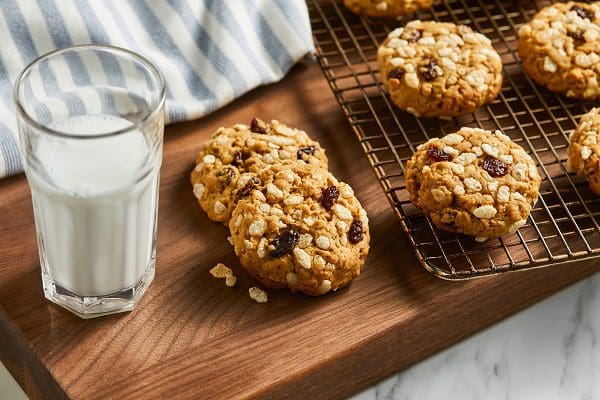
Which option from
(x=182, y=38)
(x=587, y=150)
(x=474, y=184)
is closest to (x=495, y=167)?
(x=474, y=184)

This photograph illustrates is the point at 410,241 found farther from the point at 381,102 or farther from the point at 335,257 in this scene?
the point at 381,102

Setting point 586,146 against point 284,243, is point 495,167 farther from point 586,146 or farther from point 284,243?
point 284,243

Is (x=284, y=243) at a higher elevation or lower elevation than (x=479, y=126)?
higher

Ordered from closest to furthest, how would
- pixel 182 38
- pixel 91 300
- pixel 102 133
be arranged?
1. pixel 102 133
2. pixel 91 300
3. pixel 182 38

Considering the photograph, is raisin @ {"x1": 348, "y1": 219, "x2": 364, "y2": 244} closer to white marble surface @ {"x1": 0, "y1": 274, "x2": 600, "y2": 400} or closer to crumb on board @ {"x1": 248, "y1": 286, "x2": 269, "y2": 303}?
crumb on board @ {"x1": 248, "y1": 286, "x2": 269, "y2": 303}

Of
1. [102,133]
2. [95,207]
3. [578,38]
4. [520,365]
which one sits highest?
[102,133]

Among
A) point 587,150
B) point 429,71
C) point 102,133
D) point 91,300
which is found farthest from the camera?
point 429,71

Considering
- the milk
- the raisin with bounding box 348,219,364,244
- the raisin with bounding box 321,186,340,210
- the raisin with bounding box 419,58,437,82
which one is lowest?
the raisin with bounding box 348,219,364,244

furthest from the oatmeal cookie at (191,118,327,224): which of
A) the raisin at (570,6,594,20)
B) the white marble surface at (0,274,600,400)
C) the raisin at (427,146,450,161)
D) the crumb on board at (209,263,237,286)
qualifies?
the raisin at (570,6,594,20)

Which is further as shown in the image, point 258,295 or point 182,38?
point 182,38
